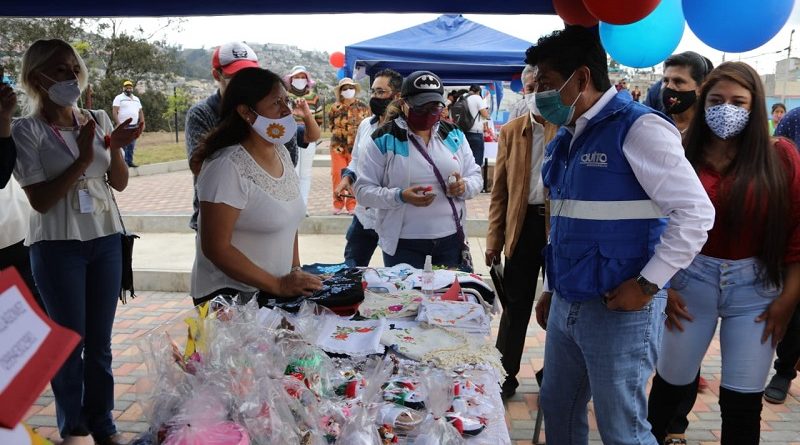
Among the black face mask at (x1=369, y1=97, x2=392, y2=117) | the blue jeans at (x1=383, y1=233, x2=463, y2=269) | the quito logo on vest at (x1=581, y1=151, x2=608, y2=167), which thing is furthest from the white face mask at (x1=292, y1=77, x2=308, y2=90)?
the quito logo on vest at (x1=581, y1=151, x2=608, y2=167)

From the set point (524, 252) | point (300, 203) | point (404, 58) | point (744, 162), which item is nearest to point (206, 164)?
point (300, 203)

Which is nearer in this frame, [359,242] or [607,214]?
[607,214]

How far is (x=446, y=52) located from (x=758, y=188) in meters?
5.06

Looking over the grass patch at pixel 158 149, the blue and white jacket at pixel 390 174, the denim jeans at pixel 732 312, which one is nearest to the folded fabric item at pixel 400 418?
the denim jeans at pixel 732 312

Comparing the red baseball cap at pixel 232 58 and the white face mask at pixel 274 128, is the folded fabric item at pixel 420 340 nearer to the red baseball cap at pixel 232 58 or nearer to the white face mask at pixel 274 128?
the white face mask at pixel 274 128

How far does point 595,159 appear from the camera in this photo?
1760mm

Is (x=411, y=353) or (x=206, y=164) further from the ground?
(x=206, y=164)

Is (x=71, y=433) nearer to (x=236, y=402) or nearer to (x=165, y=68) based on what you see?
(x=236, y=402)

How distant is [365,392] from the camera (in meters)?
1.36

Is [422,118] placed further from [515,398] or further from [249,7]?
[515,398]

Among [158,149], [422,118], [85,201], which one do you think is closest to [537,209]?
[422,118]

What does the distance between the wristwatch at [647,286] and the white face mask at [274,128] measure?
4.43 ft

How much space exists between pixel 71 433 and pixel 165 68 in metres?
21.5

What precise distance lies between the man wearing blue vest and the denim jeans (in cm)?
43
